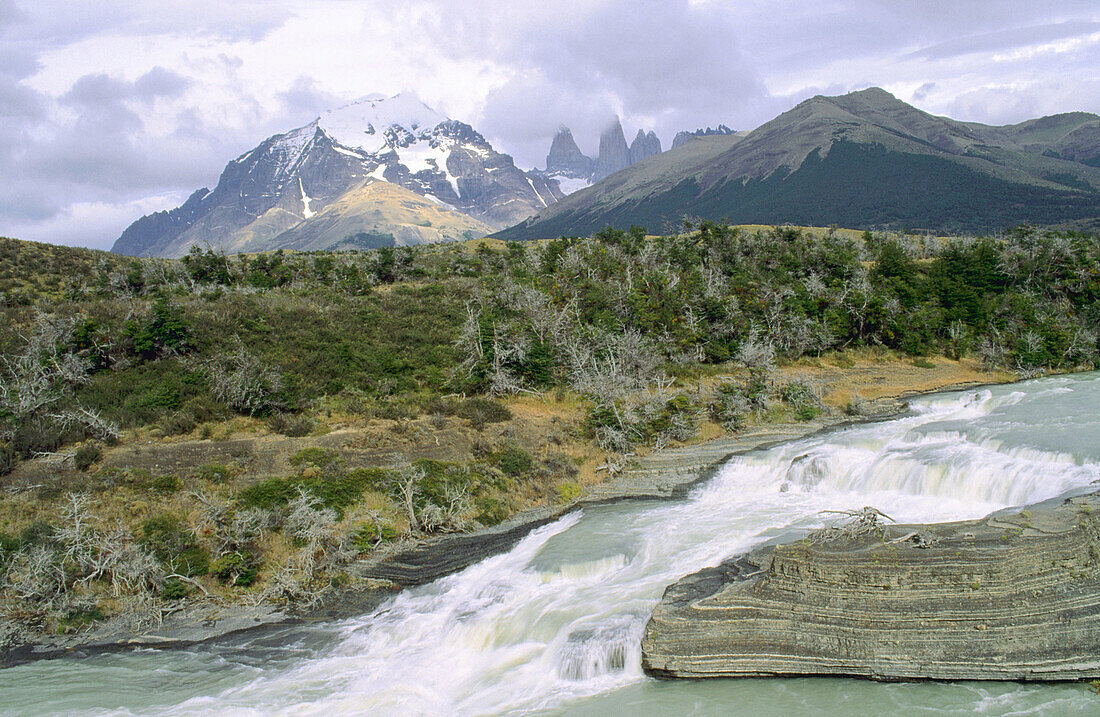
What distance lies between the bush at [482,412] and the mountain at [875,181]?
38.7 m

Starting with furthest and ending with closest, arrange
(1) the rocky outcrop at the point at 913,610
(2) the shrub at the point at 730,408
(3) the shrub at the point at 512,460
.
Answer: (2) the shrub at the point at 730,408, (3) the shrub at the point at 512,460, (1) the rocky outcrop at the point at 913,610

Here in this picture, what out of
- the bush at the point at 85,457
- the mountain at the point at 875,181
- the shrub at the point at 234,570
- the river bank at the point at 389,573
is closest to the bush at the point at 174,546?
the shrub at the point at 234,570

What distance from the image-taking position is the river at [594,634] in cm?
1151

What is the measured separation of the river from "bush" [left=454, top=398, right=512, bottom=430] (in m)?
7.63

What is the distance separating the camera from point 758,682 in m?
11.8

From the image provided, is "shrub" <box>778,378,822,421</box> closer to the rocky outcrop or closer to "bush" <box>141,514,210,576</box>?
the rocky outcrop

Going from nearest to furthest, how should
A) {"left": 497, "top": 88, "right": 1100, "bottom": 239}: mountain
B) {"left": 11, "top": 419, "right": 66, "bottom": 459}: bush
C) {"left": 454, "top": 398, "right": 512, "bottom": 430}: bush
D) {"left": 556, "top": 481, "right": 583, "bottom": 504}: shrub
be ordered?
{"left": 11, "top": 419, "right": 66, "bottom": 459}: bush, {"left": 556, "top": 481, "right": 583, "bottom": 504}: shrub, {"left": 454, "top": 398, "right": 512, "bottom": 430}: bush, {"left": 497, "top": 88, "right": 1100, "bottom": 239}: mountain

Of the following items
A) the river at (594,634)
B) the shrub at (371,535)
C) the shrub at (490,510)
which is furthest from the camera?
the shrub at (490,510)

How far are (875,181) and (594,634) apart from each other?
14851 centimetres

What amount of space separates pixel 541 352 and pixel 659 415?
301 inches

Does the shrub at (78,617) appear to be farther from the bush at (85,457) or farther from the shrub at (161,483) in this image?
the bush at (85,457)

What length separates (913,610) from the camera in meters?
11.2

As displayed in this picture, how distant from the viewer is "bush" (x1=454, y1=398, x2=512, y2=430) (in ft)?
89.7

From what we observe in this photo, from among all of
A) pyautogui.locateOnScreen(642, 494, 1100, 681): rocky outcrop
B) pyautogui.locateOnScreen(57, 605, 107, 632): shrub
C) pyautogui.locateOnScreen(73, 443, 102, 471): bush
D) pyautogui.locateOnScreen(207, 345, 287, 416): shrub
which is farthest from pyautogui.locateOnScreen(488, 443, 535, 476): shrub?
pyautogui.locateOnScreen(73, 443, 102, 471): bush
